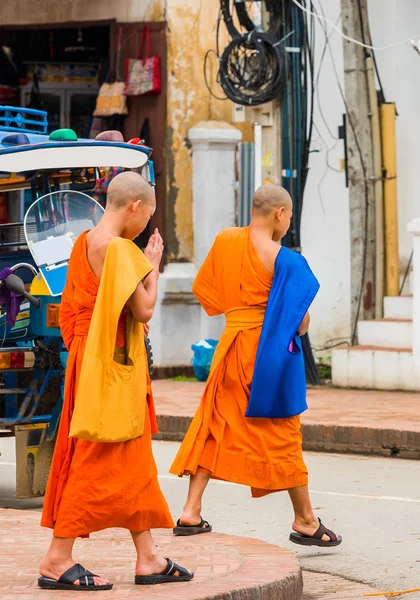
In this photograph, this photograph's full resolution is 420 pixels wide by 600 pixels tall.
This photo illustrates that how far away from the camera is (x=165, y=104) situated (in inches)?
667

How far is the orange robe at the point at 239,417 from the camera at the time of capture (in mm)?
7430

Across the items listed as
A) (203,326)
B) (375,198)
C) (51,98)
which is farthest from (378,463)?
(51,98)

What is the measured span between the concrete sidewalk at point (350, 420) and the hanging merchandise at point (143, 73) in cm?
390

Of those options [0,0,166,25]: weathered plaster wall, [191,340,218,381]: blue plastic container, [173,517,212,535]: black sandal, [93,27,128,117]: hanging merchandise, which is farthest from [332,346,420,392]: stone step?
[173,517,212,535]: black sandal

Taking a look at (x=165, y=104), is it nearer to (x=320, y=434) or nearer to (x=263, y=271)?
(x=320, y=434)

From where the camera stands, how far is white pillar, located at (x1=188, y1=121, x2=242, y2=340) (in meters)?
16.9

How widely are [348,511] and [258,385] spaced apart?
166cm

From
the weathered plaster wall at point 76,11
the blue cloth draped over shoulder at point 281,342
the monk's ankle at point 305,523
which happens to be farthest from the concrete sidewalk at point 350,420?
the weathered plaster wall at point 76,11

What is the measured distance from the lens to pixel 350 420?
1220 cm

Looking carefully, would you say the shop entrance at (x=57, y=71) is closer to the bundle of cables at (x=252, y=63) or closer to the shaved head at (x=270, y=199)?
the bundle of cables at (x=252, y=63)

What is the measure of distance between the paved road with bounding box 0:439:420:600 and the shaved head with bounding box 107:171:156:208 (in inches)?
87.1

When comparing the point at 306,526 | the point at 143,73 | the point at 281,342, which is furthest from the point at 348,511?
the point at 143,73

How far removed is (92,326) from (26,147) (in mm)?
2835

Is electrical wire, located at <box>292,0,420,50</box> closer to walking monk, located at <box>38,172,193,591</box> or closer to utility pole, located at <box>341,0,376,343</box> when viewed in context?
utility pole, located at <box>341,0,376,343</box>
